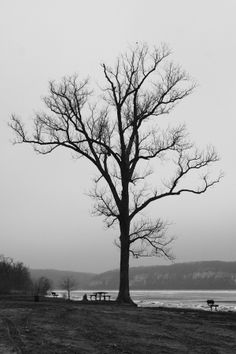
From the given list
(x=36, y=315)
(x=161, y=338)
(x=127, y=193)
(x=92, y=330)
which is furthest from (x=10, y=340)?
(x=127, y=193)

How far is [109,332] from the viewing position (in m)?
13.7

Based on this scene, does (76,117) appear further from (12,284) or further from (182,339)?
(12,284)

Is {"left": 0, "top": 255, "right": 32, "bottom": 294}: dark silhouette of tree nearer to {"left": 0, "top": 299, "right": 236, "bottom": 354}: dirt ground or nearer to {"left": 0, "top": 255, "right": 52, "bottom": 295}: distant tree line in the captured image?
{"left": 0, "top": 255, "right": 52, "bottom": 295}: distant tree line

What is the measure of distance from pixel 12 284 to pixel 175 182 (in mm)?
78760

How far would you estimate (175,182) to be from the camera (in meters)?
30.6

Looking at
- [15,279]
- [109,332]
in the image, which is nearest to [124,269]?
[109,332]

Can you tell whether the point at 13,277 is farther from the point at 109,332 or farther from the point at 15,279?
the point at 109,332

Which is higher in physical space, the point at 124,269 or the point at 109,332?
the point at 124,269

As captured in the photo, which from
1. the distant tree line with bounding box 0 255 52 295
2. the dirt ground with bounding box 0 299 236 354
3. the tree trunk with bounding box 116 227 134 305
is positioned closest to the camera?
the dirt ground with bounding box 0 299 236 354

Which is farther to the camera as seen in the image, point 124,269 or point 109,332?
point 124,269

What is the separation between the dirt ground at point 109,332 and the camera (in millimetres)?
11461

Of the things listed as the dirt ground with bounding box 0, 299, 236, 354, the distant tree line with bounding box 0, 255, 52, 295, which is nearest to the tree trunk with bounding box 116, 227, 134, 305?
the dirt ground with bounding box 0, 299, 236, 354

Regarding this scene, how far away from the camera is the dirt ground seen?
11.5 meters

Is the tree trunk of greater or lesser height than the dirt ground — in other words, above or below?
above
